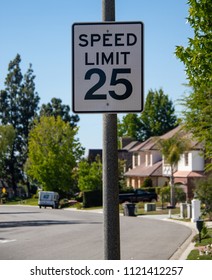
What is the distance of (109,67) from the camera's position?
517cm

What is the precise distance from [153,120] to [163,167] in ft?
133

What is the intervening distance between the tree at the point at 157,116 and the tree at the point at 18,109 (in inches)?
770

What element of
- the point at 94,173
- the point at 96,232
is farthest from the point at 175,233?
the point at 94,173

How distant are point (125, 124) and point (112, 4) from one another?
333 feet

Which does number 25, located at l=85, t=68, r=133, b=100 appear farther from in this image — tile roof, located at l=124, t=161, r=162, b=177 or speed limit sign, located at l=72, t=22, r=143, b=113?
tile roof, located at l=124, t=161, r=162, b=177

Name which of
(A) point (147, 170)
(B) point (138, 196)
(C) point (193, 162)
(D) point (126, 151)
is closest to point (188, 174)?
(C) point (193, 162)

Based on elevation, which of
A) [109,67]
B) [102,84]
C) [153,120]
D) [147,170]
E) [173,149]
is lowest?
[102,84]

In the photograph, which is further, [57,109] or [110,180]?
[57,109]

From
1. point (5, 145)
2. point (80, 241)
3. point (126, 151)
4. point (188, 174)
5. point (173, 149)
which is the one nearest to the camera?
point (80, 241)

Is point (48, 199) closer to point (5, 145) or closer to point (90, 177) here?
point (90, 177)

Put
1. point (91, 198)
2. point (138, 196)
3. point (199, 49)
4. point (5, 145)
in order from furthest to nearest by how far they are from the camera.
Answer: point (5, 145) < point (91, 198) < point (138, 196) < point (199, 49)

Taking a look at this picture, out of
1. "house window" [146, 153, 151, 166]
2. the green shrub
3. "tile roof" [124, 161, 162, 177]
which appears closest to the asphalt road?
the green shrub

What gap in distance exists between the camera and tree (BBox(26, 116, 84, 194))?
234ft

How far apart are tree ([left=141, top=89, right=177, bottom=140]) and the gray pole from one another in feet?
327
